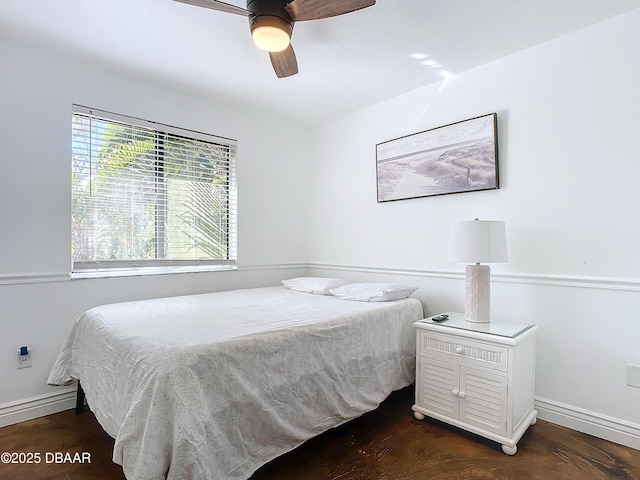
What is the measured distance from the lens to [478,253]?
2.08 metres

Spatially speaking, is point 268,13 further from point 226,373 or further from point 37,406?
point 37,406

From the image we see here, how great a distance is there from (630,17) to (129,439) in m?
3.21

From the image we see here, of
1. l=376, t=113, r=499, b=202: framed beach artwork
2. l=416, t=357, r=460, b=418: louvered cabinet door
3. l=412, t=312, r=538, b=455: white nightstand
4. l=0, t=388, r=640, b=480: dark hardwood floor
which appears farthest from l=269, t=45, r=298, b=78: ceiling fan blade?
l=0, t=388, r=640, b=480: dark hardwood floor

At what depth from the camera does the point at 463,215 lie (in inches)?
103

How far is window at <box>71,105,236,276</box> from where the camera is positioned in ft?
8.21

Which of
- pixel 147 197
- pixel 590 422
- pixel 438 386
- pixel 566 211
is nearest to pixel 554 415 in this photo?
pixel 590 422

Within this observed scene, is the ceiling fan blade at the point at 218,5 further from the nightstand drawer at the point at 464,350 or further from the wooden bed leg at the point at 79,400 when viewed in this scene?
the wooden bed leg at the point at 79,400

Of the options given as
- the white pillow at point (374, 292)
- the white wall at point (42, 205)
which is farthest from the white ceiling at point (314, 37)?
the white pillow at point (374, 292)

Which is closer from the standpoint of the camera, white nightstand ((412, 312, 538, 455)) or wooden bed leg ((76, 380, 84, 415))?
white nightstand ((412, 312, 538, 455))

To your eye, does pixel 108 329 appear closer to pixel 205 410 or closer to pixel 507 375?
pixel 205 410

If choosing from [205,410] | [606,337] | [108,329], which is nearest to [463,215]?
[606,337]

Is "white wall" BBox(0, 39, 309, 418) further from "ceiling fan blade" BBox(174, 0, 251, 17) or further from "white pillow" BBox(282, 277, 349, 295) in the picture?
"ceiling fan blade" BBox(174, 0, 251, 17)

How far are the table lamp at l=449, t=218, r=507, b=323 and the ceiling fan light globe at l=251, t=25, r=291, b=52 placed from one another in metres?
1.43

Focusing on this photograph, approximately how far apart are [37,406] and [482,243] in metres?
3.01
